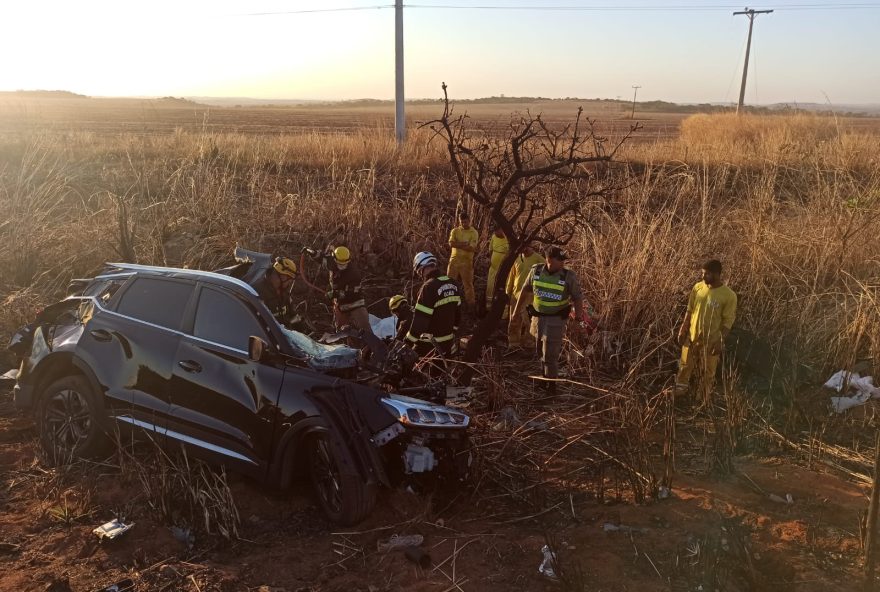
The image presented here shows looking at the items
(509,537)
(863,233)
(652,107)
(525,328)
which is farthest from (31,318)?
(652,107)

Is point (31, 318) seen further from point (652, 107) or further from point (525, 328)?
point (652, 107)

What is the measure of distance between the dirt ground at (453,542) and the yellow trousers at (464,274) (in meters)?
5.76

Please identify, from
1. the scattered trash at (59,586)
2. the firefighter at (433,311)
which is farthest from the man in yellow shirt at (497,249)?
the scattered trash at (59,586)

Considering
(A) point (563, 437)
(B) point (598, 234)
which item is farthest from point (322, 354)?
(B) point (598, 234)

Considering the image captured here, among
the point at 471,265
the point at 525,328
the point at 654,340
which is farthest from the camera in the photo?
the point at 471,265

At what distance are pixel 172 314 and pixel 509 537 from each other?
3300 millimetres

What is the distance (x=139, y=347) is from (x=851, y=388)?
7.94 m

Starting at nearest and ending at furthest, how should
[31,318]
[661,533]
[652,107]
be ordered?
[661,533] < [31,318] < [652,107]

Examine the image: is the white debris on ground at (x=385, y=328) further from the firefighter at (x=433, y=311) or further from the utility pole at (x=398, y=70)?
the utility pole at (x=398, y=70)

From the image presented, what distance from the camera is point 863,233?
33.7 ft

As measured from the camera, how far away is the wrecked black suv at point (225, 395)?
470 centimetres

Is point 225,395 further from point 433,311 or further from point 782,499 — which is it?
point 782,499

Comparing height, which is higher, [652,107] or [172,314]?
[652,107]

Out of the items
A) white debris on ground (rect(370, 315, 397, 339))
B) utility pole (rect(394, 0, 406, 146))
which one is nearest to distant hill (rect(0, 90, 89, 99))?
utility pole (rect(394, 0, 406, 146))
